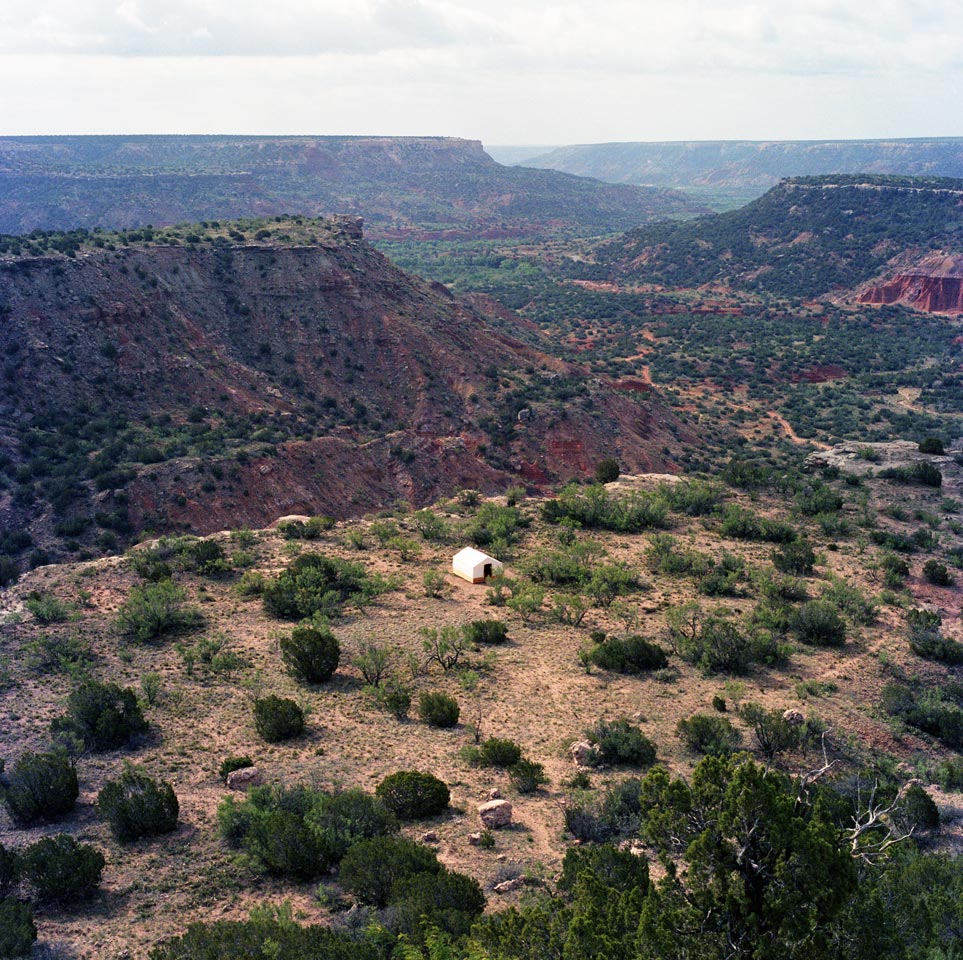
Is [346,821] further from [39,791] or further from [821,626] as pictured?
[821,626]

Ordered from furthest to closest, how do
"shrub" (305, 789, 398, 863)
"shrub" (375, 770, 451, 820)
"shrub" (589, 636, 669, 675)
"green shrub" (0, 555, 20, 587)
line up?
"green shrub" (0, 555, 20, 587), "shrub" (589, 636, 669, 675), "shrub" (375, 770, 451, 820), "shrub" (305, 789, 398, 863)

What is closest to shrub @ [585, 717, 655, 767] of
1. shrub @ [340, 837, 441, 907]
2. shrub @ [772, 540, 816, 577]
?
shrub @ [340, 837, 441, 907]

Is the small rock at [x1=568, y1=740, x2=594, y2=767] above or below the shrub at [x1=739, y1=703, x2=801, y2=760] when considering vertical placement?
below

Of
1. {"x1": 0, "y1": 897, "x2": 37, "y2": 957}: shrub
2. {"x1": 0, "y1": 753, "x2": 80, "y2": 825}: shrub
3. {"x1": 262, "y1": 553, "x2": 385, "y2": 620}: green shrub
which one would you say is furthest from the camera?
{"x1": 262, "y1": 553, "x2": 385, "y2": 620}: green shrub

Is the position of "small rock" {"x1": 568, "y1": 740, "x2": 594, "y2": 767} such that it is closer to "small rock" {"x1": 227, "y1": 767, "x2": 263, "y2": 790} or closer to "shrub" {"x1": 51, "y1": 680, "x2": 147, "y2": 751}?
"small rock" {"x1": 227, "y1": 767, "x2": 263, "y2": 790}

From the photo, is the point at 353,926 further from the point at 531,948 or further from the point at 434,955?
the point at 531,948

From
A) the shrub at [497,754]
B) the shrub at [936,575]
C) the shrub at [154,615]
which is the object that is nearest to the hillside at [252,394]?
the shrub at [154,615]

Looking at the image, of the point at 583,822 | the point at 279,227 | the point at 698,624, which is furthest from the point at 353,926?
the point at 279,227
